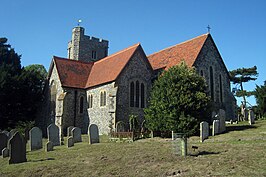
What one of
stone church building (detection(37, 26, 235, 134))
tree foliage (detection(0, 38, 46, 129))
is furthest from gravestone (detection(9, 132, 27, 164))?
tree foliage (detection(0, 38, 46, 129))

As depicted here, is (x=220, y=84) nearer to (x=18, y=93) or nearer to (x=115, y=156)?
(x=115, y=156)

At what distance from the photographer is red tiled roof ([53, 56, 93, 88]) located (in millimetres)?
33875

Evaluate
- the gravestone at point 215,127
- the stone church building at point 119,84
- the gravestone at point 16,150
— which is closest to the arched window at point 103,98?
the stone church building at point 119,84

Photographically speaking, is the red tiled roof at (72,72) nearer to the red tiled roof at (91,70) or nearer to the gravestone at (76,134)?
the red tiled roof at (91,70)

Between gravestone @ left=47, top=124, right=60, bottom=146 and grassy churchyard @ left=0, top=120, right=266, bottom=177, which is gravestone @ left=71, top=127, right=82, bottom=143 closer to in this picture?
gravestone @ left=47, top=124, right=60, bottom=146

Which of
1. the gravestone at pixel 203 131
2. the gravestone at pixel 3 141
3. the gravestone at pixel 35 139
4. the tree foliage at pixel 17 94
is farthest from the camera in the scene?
Result: the tree foliage at pixel 17 94

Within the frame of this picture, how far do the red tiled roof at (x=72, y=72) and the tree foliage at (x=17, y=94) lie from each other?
214 inches

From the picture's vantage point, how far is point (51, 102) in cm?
3559

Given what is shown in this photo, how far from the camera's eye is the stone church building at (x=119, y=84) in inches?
1149

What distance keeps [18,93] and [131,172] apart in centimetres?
2893

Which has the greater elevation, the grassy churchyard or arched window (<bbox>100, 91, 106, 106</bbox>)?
arched window (<bbox>100, 91, 106, 106</bbox>)

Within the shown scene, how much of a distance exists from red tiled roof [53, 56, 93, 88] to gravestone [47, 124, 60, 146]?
39.1 feet

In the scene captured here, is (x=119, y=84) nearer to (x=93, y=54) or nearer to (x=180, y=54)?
(x=180, y=54)

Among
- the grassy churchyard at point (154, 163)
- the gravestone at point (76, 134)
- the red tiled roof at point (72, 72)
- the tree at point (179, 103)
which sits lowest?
the grassy churchyard at point (154, 163)
